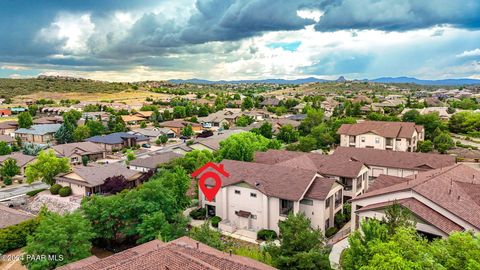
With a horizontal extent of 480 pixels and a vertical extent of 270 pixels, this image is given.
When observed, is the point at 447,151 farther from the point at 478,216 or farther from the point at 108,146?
the point at 108,146

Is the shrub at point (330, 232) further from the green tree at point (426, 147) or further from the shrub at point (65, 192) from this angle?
the green tree at point (426, 147)

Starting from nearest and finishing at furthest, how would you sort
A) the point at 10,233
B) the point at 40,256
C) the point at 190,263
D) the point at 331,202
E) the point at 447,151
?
the point at 190,263 → the point at 40,256 → the point at 10,233 → the point at 331,202 → the point at 447,151

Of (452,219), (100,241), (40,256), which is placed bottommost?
(100,241)

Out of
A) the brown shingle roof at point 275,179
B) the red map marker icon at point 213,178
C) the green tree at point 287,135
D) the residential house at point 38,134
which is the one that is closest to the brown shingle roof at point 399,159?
the brown shingle roof at point 275,179

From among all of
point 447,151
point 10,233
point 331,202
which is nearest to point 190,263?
point 331,202

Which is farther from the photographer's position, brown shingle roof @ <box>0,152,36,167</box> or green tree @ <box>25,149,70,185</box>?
brown shingle roof @ <box>0,152,36,167</box>

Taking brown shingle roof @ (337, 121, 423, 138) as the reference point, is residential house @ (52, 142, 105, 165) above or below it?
below

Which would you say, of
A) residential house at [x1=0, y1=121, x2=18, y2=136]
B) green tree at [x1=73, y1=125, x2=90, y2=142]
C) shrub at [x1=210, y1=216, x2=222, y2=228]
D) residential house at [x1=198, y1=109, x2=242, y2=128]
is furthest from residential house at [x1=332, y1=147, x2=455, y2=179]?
residential house at [x1=0, y1=121, x2=18, y2=136]

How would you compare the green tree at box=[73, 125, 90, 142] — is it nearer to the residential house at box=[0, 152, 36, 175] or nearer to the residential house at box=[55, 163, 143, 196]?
the residential house at box=[0, 152, 36, 175]
